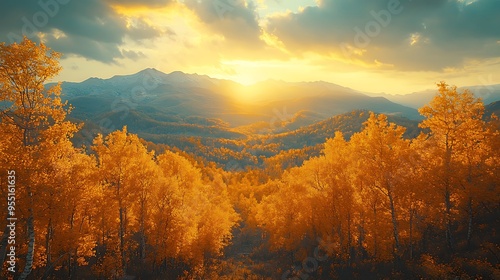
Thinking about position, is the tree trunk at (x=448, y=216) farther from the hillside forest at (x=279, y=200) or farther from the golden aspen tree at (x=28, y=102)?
the golden aspen tree at (x=28, y=102)

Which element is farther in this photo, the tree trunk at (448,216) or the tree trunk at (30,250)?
the tree trunk at (448,216)

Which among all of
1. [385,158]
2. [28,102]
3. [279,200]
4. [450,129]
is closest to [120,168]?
[28,102]

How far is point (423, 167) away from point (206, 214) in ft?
98.7

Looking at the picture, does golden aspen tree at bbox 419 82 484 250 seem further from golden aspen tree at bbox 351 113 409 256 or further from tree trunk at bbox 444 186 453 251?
golden aspen tree at bbox 351 113 409 256

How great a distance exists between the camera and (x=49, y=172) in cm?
1953

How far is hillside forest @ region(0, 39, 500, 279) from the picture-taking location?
18.8m

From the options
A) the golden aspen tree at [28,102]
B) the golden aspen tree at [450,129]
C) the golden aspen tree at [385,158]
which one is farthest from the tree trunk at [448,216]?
the golden aspen tree at [28,102]

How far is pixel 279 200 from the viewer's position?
4781 cm

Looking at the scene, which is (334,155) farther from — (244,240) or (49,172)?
(244,240)

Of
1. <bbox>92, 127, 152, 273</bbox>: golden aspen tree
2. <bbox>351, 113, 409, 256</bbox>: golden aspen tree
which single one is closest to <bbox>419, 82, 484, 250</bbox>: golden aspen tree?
<bbox>351, 113, 409, 256</bbox>: golden aspen tree

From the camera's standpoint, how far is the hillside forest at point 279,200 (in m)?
18.8

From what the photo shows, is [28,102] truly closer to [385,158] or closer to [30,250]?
[30,250]

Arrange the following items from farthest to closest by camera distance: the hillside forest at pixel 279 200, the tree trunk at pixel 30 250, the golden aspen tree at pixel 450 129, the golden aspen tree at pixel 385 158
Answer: the golden aspen tree at pixel 385 158 < the golden aspen tree at pixel 450 129 < the hillside forest at pixel 279 200 < the tree trunk at pixel 30 250

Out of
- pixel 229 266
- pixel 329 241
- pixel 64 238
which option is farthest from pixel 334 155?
pixel 64 238
